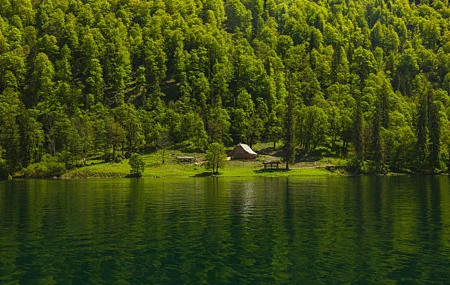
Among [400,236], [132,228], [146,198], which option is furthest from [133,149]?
[400,236]

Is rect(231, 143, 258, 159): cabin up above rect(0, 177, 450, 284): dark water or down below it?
above

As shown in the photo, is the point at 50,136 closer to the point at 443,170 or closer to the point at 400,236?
the point at 443,170

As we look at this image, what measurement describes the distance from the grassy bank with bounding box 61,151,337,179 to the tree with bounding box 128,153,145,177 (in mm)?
2539

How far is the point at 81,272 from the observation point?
114 ft

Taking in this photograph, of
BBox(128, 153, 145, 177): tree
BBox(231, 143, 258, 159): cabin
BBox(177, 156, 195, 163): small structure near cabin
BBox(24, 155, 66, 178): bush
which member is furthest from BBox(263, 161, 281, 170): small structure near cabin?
BBox(24, 155, 66, 178): bush

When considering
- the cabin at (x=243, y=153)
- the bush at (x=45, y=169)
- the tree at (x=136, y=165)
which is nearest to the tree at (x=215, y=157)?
the tree at (x=136, y=165)

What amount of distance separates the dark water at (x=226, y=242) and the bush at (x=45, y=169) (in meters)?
91.1

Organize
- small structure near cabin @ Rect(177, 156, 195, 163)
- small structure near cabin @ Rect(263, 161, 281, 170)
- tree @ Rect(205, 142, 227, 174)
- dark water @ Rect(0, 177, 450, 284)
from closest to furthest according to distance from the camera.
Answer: dark water @ Rect(0, 177, 450, 284), tree @ Rect(205, 142, 227, 174), small structure near cabin @ Rect(263, 161, 281, 170), small structure near cabin @ Rect(177, 156, 195, 163)

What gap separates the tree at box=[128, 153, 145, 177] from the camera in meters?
158

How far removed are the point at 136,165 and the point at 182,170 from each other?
57.4ft

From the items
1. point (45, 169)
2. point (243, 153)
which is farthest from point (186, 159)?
point (45, 169)

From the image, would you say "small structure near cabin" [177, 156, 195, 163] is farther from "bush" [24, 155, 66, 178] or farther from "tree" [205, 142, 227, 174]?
"bush" [24, 155, 66, 178]

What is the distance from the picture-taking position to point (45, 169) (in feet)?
539

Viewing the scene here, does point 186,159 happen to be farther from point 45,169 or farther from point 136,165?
point 45,169
